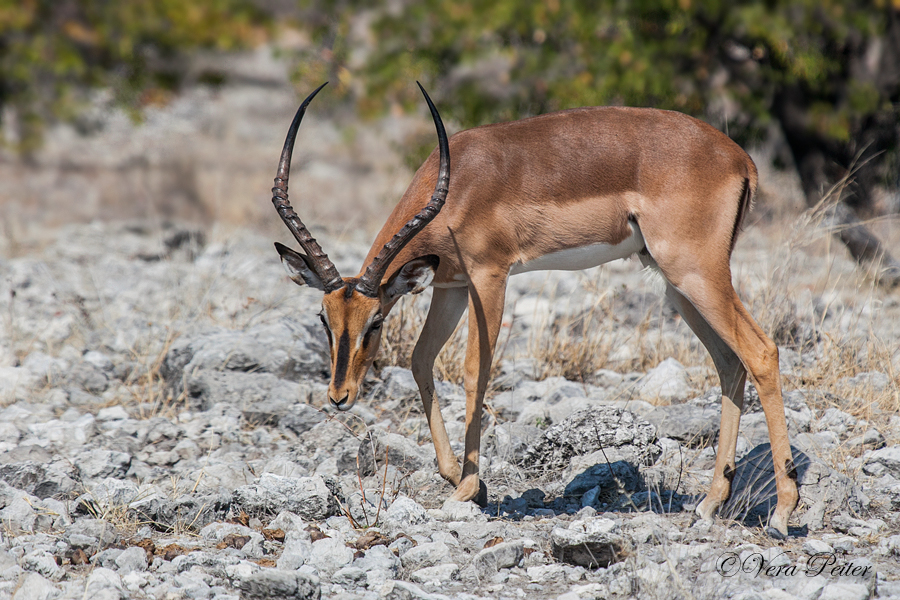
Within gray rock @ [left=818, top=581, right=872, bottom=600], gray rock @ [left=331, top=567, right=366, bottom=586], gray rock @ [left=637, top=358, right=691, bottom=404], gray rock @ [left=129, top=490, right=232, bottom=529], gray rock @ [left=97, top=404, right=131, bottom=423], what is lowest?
gray rock @ [left=637, top=358, right=691, bottom=404]

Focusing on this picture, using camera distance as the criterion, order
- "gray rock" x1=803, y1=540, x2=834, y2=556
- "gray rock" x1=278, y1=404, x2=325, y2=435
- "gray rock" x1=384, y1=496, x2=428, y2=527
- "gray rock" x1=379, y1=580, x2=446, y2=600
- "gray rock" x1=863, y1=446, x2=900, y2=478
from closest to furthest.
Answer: "gray rock" x1=379, y1=580, x2=446, y2=600 → "gray rock" x1=803, y1=540, x2=834, y2=556 → "gray rock" x1=384, y1=496, x2=428, y2=527 → "gray rock" x1=863, y1=446, x2=900, y2=478 → "gray rock" x1=278, y1=404, x2=325, y2=435

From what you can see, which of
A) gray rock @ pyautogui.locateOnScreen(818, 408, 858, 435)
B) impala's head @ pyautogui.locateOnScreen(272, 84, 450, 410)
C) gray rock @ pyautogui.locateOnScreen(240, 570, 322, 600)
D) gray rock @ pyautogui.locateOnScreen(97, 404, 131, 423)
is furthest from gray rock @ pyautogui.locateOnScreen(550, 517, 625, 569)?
gray rock @ pyautogui.locateOnScreen(97, 404, 131, 423)

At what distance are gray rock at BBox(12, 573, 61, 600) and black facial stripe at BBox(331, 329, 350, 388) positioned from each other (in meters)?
1.65

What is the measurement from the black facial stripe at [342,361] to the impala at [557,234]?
57 mm

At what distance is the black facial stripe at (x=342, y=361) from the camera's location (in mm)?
4766

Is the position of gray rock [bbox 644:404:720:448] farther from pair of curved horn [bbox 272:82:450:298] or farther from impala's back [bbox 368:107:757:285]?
pair of curved horn [bbox 272:82:450:298]

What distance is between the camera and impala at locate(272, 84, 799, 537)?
4.99 meters

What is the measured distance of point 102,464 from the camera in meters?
5.39

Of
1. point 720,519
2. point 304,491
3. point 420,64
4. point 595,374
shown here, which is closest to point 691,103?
point 420,64

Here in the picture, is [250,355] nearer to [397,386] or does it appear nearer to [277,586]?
[397,386]

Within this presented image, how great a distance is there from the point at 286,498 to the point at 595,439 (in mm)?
1924

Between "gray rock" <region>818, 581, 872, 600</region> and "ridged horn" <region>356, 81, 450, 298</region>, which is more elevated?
"ridged horn" <region>356, 81, 450, 298</region>

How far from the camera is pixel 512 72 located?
13430 mm

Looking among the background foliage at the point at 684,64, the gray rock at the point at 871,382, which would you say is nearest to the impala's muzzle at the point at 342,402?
the gray rock at the point at 871,382
